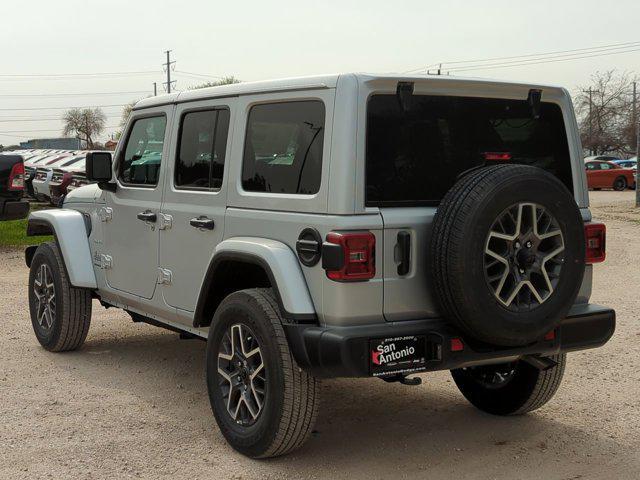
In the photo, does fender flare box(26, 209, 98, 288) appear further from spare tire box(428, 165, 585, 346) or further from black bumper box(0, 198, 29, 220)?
black bumper box(0, 198, 29, 220)

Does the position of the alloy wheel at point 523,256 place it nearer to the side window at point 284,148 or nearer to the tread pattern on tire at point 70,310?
the side window at point 284,148

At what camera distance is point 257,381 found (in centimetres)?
450

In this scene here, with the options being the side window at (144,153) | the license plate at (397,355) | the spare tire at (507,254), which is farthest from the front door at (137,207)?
the spare tire at (507,254)

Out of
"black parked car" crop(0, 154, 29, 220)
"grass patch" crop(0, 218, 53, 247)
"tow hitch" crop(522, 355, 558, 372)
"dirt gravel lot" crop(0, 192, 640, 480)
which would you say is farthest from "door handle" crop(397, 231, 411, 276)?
"grass patch" crop(0, 218, 53, 247)

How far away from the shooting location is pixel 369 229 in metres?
4.09

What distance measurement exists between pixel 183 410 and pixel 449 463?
1791 millimetres

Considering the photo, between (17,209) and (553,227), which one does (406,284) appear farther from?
(17,209)

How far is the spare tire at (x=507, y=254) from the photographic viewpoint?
3980mm

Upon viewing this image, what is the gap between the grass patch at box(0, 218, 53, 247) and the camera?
49.9 feet

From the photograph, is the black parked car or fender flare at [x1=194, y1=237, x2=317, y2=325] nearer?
fender flare at [x1=194, y1=237, x2=317, y2=325]

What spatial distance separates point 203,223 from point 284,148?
2.52 feet

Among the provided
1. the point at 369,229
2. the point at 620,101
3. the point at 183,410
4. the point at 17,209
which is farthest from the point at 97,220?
the point at 620,101

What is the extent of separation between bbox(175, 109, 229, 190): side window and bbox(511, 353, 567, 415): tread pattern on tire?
2196 mm

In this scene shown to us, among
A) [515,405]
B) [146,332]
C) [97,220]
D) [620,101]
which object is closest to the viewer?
[515,405]
